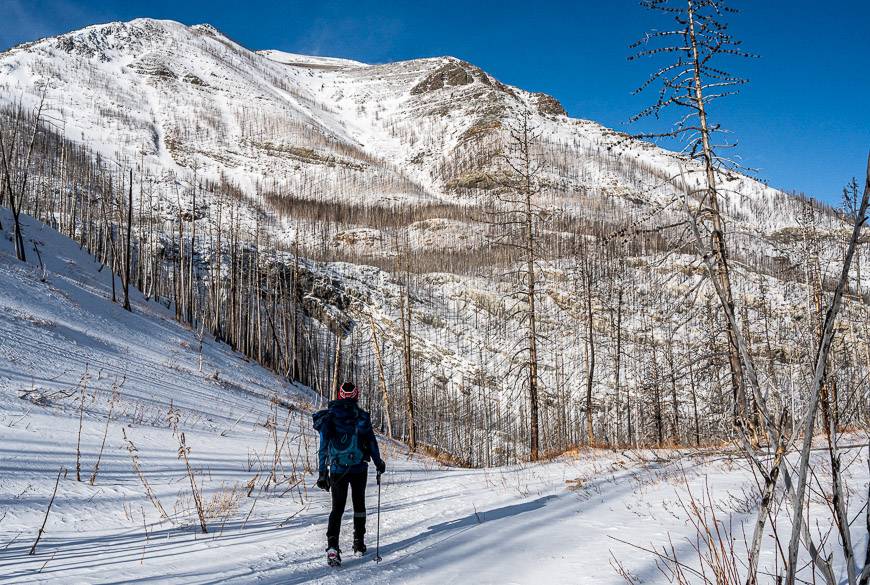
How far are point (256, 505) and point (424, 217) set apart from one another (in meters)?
106

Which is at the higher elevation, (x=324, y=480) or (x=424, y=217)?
(x=424, y=217)

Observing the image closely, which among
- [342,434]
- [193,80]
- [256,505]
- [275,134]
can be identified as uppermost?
[193,80]

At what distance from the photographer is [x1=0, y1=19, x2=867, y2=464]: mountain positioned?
2156 inches

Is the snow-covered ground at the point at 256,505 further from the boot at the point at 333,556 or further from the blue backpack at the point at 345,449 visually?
the blue backpack at the point at 345,449

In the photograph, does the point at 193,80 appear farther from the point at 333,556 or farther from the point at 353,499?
the point at 333,556

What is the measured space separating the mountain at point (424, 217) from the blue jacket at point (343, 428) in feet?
43.6

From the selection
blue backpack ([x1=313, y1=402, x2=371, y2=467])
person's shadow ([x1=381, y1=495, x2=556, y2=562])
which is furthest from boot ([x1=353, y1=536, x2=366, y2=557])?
blue backpack ([x1=313, y1=402, x2=371, y2=467])

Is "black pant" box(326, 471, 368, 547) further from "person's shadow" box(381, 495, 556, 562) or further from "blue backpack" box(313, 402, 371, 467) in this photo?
"person's shadow" box(381, 495, 556, 562)

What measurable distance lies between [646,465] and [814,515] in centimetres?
498

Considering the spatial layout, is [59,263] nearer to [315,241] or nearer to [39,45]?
[315,241]

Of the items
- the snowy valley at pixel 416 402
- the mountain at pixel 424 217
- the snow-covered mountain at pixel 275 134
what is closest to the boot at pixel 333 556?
the snowy valley at pixel 416 402

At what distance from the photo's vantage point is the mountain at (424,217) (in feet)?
180

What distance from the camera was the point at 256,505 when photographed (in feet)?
22.4

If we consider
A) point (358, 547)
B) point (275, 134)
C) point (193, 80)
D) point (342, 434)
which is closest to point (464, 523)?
point (358, 547)
